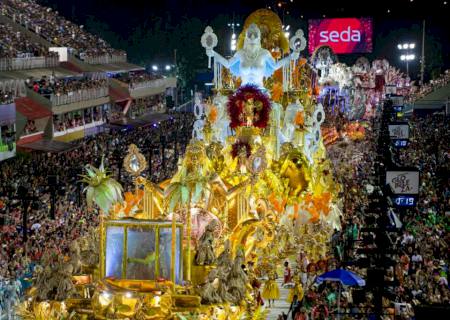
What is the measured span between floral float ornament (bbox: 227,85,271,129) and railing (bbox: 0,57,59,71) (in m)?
24.8

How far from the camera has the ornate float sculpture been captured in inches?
636

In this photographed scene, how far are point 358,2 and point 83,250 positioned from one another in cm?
7081

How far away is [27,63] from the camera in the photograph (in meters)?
55.1

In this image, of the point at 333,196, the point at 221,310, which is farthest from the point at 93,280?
the point at 333,196

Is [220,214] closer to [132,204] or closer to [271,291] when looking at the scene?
[132,204]

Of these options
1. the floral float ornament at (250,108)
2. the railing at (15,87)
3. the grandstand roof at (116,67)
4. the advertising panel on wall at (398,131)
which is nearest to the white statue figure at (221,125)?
the floral float ornament at (250,108)

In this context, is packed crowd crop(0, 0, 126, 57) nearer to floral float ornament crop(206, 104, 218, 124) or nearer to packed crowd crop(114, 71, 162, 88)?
packed crowd crop(114, 71, 162, 88)

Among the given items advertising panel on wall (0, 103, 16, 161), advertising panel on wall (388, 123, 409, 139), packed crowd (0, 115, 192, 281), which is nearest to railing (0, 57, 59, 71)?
packed crowd (0, 115, 192, 281)

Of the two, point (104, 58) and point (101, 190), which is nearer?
point (101, 190)

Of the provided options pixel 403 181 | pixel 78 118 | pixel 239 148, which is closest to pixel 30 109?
pixel 78 118

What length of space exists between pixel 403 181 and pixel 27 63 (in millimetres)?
34084

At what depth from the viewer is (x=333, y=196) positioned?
28281mm

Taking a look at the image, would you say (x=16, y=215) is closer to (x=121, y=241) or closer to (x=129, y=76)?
(x=121, y=241)

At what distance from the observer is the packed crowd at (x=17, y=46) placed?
176 ft
